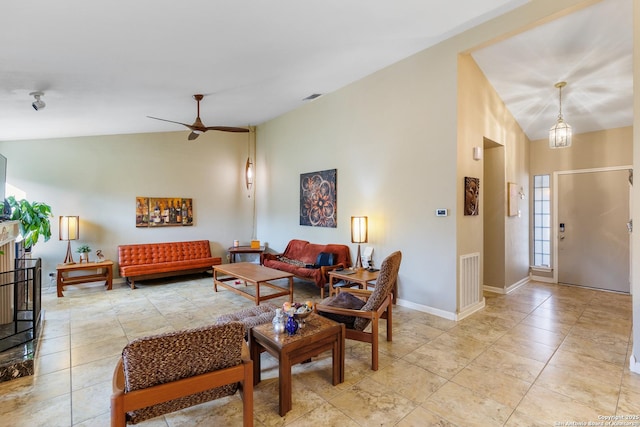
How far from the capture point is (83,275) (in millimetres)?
5570

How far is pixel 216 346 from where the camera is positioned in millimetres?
1617

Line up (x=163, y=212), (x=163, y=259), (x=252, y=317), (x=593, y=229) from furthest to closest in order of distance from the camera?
(x=163, y=212), (x=163, y=259), (x=593, y=229), (x=252, y=317)

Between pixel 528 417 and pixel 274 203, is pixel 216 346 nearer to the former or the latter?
pixel 528 417

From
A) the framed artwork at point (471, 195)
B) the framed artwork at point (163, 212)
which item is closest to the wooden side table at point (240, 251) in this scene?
the framed artwork at point (163, 212)

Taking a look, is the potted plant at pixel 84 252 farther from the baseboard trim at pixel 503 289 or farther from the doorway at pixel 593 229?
the doorway at pixel 593 229

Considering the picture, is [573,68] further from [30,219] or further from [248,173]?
[30,219]

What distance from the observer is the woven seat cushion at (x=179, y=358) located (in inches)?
56.8

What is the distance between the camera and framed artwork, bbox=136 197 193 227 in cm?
617

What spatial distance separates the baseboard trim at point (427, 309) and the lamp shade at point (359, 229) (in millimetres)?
1056

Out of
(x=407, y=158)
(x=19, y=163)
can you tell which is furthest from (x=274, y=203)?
(x=19, y=163)

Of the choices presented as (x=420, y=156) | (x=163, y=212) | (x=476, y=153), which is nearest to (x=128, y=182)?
(x=163, y=212)

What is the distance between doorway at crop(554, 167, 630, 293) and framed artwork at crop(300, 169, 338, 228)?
163 inches

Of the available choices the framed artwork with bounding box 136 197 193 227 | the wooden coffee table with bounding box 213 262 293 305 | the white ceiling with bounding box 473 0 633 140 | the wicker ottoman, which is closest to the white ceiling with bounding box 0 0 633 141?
the white ceiling with bounding box 473 0 633 140

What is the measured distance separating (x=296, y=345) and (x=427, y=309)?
102 inches
